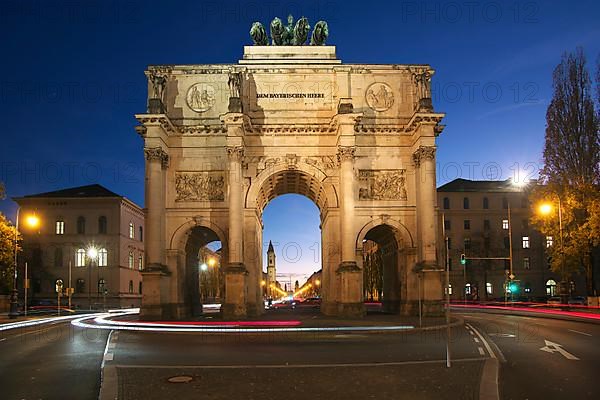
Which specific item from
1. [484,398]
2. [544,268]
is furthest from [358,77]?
[544,268]

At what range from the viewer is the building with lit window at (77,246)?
74812mm

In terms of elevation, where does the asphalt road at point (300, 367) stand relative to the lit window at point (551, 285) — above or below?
above

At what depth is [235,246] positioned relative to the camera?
3728 centimetres

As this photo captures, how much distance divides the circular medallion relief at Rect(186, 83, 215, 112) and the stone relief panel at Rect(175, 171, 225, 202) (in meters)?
4.14

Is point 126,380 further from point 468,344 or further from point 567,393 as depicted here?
point 468,344

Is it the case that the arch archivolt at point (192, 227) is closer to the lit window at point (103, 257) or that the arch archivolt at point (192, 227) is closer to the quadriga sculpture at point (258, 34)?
the quadriga sculpture at point (258, 34)

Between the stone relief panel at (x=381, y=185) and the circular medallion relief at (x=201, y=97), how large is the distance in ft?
33.9

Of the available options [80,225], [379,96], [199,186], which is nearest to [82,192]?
[80,225]

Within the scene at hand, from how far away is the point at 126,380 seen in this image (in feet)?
40.8

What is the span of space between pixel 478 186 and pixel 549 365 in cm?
8192

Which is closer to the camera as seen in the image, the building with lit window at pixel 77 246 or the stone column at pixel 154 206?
the stone column at pixel 154 206

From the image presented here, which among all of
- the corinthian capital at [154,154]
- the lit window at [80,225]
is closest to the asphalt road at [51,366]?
the corinthian capital at [154,154]

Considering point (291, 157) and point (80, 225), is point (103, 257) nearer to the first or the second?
point (80, 225)

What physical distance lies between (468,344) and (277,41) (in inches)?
1130
